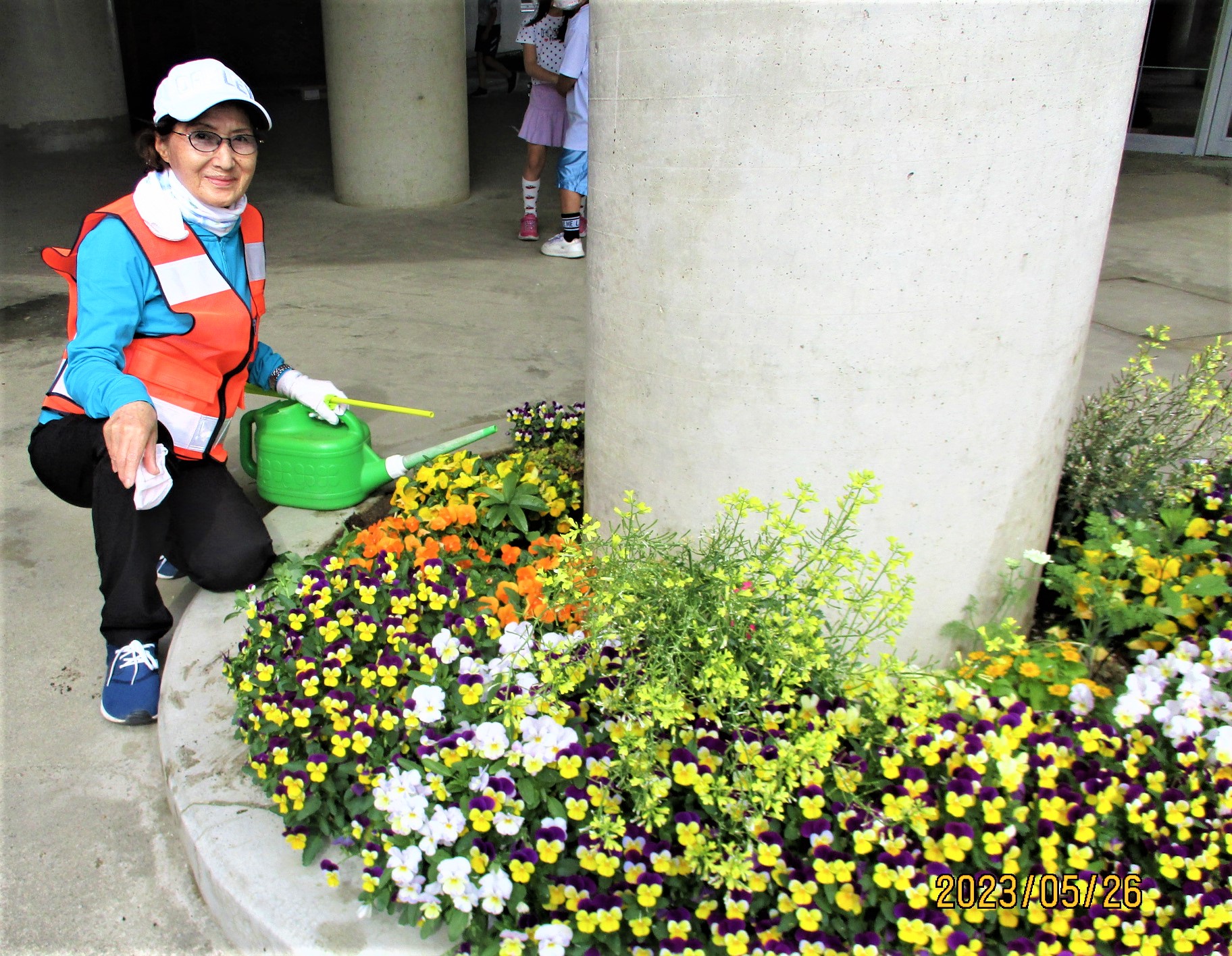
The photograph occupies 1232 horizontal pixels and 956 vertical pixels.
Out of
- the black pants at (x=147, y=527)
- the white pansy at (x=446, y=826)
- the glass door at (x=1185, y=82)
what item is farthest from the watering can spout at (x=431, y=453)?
the glass door at (x=1185, y=82)

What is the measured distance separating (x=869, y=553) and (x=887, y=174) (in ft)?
2.20

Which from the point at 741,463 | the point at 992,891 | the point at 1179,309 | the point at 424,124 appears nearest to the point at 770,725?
the point at 992,891

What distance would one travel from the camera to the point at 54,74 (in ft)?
28.7

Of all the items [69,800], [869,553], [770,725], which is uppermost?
[869,553]

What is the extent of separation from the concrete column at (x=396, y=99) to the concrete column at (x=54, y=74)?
314 centimetres

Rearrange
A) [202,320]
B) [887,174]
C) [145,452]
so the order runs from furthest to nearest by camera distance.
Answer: [202,320] → [145,452] → [887,174]

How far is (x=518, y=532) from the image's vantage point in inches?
103

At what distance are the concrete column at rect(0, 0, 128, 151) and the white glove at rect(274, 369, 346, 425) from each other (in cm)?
749

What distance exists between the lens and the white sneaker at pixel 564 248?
19.4ft

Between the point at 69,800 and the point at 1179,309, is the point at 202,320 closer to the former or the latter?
the point at 69,800

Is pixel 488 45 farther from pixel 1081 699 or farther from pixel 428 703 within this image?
pixel 1081 699

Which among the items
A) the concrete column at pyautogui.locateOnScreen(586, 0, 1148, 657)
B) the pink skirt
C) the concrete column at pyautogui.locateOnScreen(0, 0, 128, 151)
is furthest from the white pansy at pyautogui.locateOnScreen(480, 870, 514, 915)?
the concrete column at pyautogui.locateOnScreen(0, 0, 128, 151)

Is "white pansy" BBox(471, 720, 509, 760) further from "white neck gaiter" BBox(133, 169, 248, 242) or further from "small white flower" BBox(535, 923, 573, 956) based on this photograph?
"white neck gaiter" BBox(133, 169, 248, 242)

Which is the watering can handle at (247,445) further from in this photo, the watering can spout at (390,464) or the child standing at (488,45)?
the child standing at (488,45)
